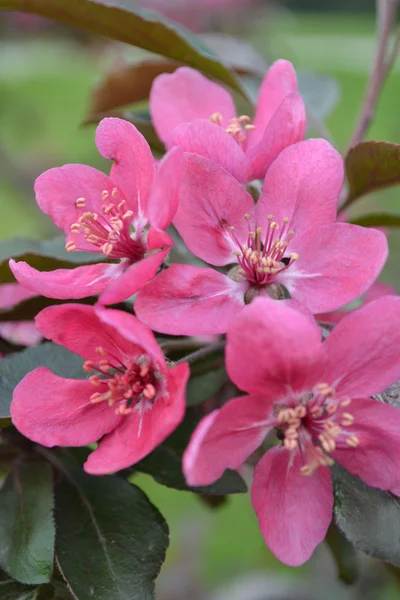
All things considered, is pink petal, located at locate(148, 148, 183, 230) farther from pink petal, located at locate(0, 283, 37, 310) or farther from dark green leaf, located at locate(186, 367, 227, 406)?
pink petal, located at locate(0, 283, 37, 310)

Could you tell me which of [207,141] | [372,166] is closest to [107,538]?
[207,141]

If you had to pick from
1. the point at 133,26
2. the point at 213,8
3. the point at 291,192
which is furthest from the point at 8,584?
the point at 213,8

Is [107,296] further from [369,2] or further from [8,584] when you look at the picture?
[369,2]

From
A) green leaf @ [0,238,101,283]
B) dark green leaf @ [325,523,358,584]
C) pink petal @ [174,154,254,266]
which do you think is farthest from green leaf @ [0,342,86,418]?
dark green leaf @ [325,523,358,584]

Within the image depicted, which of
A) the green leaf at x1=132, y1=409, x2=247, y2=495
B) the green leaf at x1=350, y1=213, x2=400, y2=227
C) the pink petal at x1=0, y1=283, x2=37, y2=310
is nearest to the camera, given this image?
the green leaf at x1=132, y1=409, x2=247, y2=495

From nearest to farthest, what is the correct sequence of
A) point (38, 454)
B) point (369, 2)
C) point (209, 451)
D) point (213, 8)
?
point (209, 451) → point (38, 454) → point (213, 8) → point (369, 2)

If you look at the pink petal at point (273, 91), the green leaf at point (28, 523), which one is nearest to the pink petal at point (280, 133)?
the pink petal at point (273, 91)

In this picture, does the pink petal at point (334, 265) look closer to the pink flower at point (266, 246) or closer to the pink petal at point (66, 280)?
the pink flower at point (266, 246)
